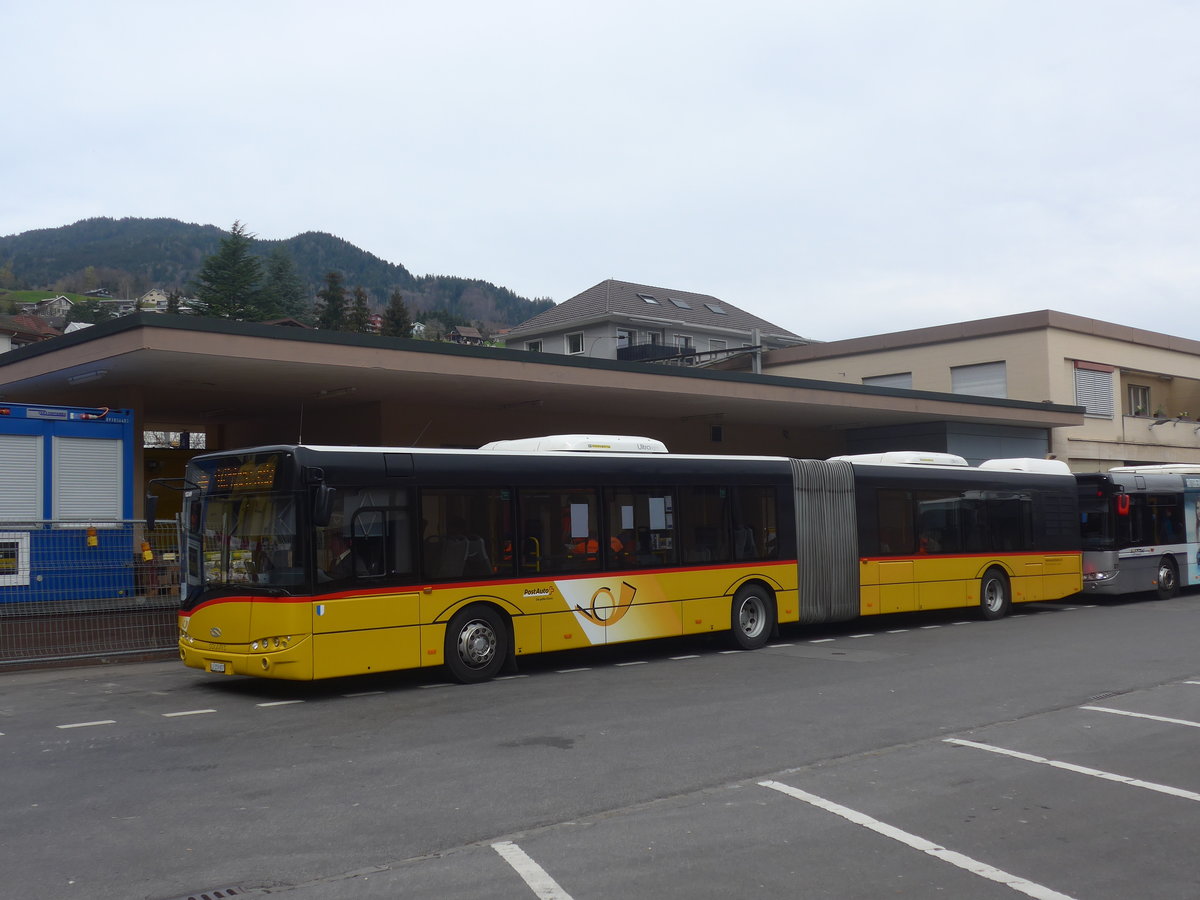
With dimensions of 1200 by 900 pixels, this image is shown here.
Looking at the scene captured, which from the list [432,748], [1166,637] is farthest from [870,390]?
[432,748]

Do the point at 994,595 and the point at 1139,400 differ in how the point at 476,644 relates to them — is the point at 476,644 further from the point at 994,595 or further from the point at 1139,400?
the point at 1139,400

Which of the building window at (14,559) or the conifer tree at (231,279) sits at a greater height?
the conifer tree at (231,279)

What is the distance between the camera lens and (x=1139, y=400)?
4122 cm

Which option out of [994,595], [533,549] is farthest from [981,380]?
[533,549]

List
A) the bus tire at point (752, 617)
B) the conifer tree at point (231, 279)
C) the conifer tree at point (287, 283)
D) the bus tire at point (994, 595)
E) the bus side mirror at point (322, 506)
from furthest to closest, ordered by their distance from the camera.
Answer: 1. the conifer tree at point (287, 283)
2. the conifer tree at point (231, 279)
3. the bus tire at point (994, 595)
4. the bus tire at point (752, 617)
5. the bus side mirror at point (322, 506)

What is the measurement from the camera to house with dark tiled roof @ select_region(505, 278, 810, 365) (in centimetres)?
6669

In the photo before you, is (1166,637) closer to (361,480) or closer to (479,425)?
(361,480)

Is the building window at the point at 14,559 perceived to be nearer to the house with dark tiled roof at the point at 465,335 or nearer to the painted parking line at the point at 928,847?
the painted parking line at the point at 928,847

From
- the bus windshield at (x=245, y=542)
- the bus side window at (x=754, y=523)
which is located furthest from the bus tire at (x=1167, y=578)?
the bus windshield at (x=245, y=542)

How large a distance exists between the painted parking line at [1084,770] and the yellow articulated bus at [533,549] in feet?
19.4

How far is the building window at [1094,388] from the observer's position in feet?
122

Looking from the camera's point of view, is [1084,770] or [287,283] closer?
[1084,770]

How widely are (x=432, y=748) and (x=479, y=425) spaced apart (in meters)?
16.0

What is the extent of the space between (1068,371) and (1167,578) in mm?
13375
